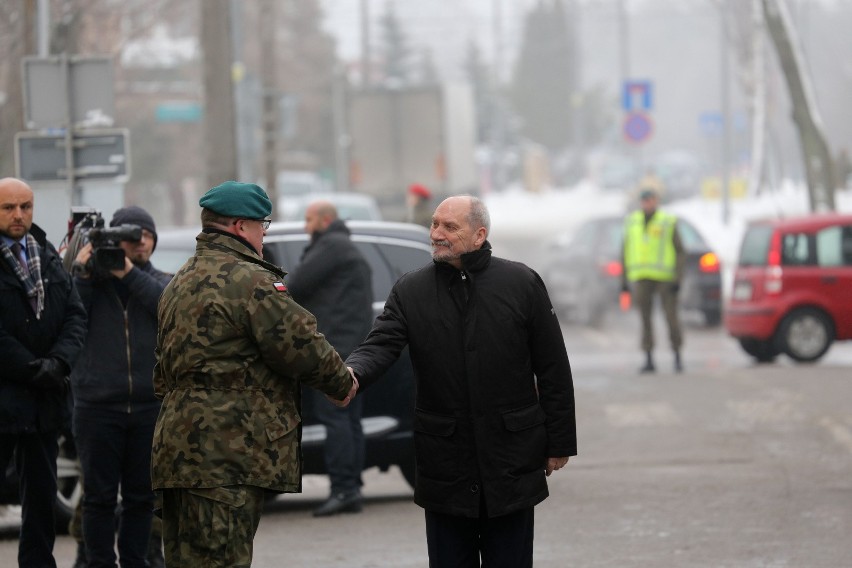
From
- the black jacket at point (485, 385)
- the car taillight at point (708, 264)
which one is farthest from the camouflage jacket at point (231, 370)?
the car taillight at point (708, 264)

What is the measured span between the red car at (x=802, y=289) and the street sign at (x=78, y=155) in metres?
8.27

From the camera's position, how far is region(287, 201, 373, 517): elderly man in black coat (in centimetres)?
1006

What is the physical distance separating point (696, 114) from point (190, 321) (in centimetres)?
15579

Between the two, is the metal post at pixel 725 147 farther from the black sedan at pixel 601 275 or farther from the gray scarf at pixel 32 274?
the gray scarf at pixel 32 274

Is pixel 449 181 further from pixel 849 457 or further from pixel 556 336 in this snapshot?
pixel 556 336

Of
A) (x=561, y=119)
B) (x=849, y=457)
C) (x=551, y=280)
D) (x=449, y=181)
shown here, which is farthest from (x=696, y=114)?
(x=849, y=457)

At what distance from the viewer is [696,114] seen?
15862cm

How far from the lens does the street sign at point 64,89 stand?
503 inches

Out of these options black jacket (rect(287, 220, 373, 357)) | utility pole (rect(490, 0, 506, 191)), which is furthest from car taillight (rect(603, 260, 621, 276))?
utility pole (rect(490, 0, 506, 191))

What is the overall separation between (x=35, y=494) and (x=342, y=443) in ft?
9.96

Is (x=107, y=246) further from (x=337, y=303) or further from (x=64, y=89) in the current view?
(x=64, y=89)

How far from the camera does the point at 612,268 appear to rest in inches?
936

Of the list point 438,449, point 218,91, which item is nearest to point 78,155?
point 218,91

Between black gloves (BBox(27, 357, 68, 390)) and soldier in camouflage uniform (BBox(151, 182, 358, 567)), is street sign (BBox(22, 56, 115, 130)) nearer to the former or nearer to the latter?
black gloves (BBox(27, 357, 68, 390))
